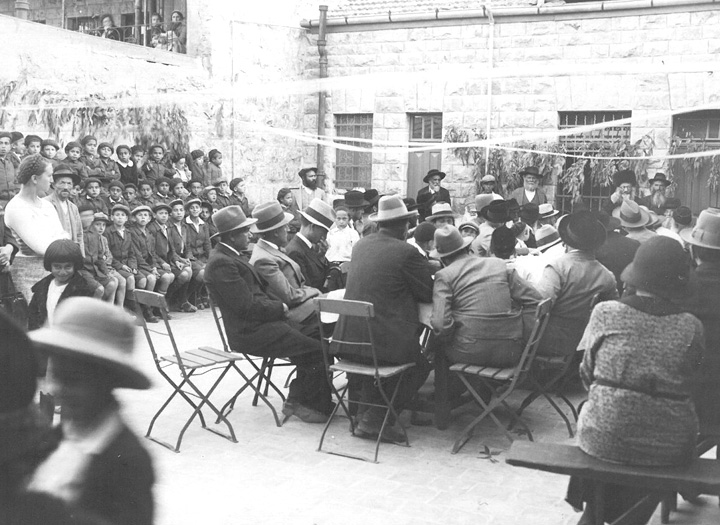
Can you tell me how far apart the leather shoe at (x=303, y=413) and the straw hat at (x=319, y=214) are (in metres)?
1.67

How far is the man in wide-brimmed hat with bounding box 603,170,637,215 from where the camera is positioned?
41.9 ft

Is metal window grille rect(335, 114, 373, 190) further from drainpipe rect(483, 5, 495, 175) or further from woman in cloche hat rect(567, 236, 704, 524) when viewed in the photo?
woman in cloche hat rect(567, 236, 704, 524)

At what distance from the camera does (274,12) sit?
16.6 meters

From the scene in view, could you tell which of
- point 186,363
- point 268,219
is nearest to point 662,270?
point 186,363

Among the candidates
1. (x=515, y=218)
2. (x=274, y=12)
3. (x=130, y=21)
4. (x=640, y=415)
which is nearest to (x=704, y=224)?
(x=640, y=415)

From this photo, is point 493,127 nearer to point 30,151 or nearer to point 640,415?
point 30,151

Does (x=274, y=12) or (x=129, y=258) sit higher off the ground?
(x=274, y=12)

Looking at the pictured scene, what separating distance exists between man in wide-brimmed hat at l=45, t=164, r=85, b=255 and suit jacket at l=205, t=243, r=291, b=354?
3.11 metres

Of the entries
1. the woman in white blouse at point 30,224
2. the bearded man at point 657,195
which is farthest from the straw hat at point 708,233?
the bearded man at point 657,195

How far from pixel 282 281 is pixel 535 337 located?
1956 mm

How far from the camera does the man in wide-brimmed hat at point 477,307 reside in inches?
228

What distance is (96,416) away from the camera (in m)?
2.36

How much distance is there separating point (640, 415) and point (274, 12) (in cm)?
1430

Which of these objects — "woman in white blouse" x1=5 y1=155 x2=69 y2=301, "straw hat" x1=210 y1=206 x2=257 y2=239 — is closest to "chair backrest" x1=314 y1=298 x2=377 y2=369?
"straw hat" x1=210 y1=206 x2=257 y2=239
